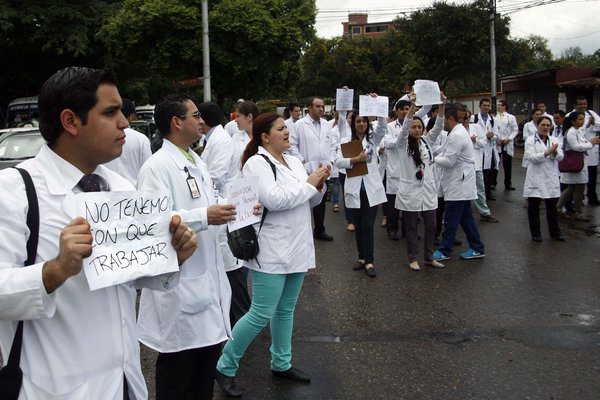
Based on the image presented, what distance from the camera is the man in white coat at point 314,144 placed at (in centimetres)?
863

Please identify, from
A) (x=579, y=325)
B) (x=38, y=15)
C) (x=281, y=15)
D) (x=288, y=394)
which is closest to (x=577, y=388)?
(x=579, y=325)

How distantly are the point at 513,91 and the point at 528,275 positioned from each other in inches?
1005

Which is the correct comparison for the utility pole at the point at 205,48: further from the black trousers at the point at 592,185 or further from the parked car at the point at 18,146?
the black trousers at the point at 592,185

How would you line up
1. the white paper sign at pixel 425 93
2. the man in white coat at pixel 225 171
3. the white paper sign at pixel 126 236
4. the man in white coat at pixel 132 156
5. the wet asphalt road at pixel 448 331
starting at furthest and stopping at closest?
1. the white paper sign at pixel 425 93
2. the man in white coat at pixel 132 156
3. the man in white coat at pixel 225 171
4. the wet asphalt road at pixel 448 331
5. the white paper sign at pixel 126 236

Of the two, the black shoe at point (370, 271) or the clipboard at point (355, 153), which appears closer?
the clipboard at point (355, 153)

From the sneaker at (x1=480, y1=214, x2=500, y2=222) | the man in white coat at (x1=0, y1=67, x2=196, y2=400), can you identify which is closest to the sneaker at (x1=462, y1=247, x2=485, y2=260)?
the sneaker at (x1=480, y1=214, x2=500, y2=222)

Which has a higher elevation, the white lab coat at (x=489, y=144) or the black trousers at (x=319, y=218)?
the white lab coat at (x=489, y=144)

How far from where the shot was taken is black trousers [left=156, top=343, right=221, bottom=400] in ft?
9.64

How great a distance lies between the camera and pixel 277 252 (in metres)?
3.76

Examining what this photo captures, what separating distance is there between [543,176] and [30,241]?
7.80 metres

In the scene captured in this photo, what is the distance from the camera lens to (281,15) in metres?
19.2

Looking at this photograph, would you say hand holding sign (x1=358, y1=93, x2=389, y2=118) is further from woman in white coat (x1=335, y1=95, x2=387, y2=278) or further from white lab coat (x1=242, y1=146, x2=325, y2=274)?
white lab coat (x1=242, y1=146, x2=325, y2=274)

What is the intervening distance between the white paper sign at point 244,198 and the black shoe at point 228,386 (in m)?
1.20

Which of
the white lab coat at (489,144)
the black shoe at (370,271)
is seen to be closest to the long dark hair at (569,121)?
the white lab coat at (489,144)
